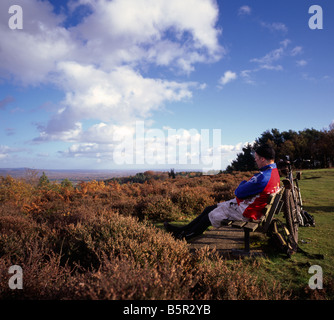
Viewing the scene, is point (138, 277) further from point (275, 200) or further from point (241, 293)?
point (275, 200)

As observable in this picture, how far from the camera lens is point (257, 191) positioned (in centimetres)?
343

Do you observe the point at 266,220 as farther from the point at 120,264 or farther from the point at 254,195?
the point at 120,264

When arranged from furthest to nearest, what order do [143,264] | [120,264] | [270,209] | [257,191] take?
[270,209] < [257,191] < [143,264] < [120,264]

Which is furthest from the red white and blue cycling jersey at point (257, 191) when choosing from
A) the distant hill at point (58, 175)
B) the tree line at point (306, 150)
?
the tree line at point (306, 150)

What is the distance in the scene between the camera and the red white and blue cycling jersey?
3430 millimetres

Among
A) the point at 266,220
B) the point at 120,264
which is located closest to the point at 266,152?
the point at 266,220

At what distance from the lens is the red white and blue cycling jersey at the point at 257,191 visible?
11.3 ft

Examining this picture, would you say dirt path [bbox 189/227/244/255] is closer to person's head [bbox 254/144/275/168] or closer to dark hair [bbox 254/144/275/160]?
person's head [bbox 254/144/275/168]

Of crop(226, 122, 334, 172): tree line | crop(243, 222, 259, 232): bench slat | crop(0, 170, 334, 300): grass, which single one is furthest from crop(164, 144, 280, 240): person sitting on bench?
crop(226, 122, 334, 172): tree line

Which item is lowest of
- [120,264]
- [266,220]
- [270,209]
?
[120,264]

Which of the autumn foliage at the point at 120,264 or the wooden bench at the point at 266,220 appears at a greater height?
the wooden bench at the point at 266,220

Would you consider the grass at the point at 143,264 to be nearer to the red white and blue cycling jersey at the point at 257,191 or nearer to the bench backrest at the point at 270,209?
the bench backrest at the point at 270,209

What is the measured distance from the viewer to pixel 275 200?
3.54 metres
